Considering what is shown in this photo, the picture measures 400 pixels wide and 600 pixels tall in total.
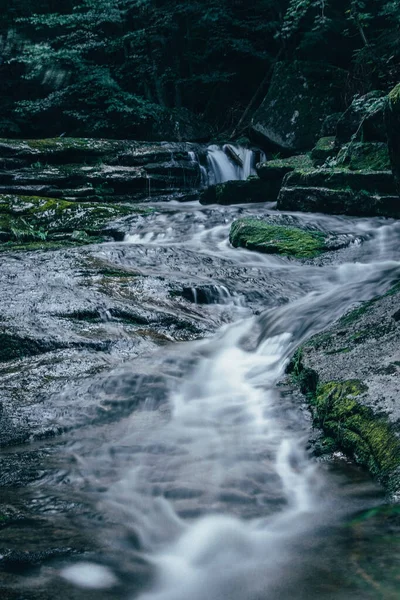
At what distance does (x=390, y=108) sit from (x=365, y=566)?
4086 mm

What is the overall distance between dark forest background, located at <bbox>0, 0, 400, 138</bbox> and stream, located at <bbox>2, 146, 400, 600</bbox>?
12.4 meters

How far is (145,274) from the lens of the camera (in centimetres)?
671

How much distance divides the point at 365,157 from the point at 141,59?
11.3 m

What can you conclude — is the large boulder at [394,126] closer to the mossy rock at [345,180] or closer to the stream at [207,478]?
the stream at [207,478]

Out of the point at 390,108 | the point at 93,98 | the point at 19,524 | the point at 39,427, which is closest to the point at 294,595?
the point at 19,524

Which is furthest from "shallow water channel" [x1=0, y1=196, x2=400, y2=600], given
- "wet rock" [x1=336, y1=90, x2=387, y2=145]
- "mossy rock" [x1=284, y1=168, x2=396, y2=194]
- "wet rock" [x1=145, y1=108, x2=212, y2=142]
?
"wet rock" [x1=145, y1=108, x2=212, y2=142]

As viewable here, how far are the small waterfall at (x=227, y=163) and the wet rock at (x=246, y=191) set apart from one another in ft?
7.52

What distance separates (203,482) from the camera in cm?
306

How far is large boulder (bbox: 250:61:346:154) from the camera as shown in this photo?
13.9 m

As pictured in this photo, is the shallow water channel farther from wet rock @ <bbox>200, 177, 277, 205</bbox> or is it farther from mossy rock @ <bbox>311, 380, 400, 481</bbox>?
A: wet rock @ <bbox>200, 177, 277, 205</bbox>

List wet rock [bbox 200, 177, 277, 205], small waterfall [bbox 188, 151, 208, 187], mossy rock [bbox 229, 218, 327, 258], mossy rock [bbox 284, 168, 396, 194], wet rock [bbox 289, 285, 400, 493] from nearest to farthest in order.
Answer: wet rock [bbox 289, 285, 400, 493], mossy rock [bbox 229, 218, 327, 258], mossy rock [bbox 284, 168, 396, 194], wet rock [bbox 200, 177, 277, 205], small waterfall [bbox 188, 151, 208, 187]

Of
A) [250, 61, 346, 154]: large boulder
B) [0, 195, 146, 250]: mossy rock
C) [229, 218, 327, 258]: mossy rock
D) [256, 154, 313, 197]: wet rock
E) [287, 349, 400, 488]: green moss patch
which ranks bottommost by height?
[287, 349, 400, 488]: green moss patch

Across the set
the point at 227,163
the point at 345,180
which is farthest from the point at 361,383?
the point at 227,163

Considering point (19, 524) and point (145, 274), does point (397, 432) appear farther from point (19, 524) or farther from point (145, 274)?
point (145, 274)
